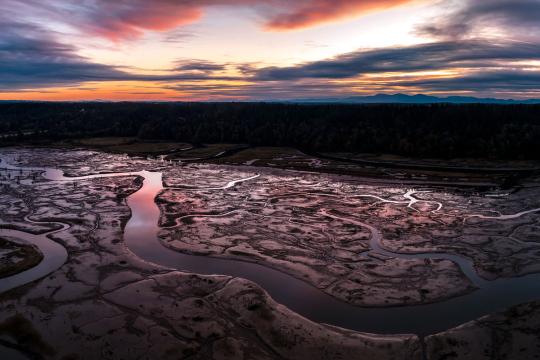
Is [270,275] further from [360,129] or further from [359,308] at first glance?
[360,129]

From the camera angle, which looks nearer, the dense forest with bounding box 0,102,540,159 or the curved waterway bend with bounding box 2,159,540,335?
the curved waterway bend with bounding box 2,159,540,335

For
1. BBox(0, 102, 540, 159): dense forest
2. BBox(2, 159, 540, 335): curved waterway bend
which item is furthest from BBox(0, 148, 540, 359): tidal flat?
BBox(0, 102, 540, 159): dense forest

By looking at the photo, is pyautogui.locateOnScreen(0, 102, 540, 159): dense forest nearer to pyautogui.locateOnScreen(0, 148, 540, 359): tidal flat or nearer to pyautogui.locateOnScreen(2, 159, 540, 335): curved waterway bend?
pyautogui.locateOnScreen(0, 148, 540, 359): tidal flat

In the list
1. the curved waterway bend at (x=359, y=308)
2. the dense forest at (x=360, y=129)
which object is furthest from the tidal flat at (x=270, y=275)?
the dense forest at (x=360, y=129)

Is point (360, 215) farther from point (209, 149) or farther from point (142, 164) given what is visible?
point (209, 149)

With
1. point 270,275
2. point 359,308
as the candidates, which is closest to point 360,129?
point 270,275
